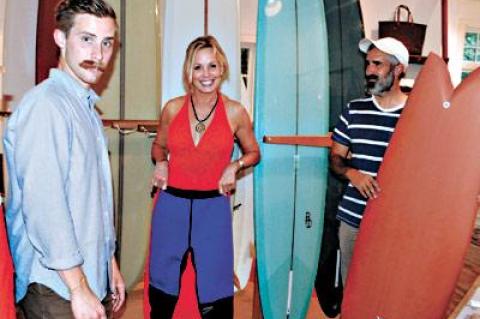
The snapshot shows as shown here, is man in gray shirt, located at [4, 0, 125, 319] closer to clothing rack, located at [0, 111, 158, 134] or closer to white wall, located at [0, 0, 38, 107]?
clothing rack, located at [0, 111, 158, 134]

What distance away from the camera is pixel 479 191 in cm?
149

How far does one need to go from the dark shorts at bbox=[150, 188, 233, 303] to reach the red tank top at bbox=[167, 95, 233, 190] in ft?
0.14

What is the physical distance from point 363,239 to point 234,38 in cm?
126

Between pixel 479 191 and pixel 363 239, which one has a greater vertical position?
pixel 479 191

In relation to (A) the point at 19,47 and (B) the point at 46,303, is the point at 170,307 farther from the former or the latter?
(A) the point at 19,47

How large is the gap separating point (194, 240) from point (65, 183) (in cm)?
91

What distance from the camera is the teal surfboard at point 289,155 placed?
2111 mm

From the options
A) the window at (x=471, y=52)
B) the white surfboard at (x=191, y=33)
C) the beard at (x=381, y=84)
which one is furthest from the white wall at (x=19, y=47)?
the window at (x=471, y=52)

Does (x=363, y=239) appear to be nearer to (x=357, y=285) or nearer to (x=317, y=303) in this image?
(x=357, y=285)

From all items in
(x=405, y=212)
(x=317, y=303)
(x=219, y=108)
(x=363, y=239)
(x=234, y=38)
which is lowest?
(x=317, y=303)

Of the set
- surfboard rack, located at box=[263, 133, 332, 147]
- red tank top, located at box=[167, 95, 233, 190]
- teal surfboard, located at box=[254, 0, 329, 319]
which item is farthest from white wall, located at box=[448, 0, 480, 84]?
red tank top, located at box=[167, 95, 233, 190]

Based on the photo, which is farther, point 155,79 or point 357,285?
point 155,79

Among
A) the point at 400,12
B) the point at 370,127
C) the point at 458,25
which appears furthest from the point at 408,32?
the point at 370,127

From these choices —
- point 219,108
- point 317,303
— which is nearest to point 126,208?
point 219,108
